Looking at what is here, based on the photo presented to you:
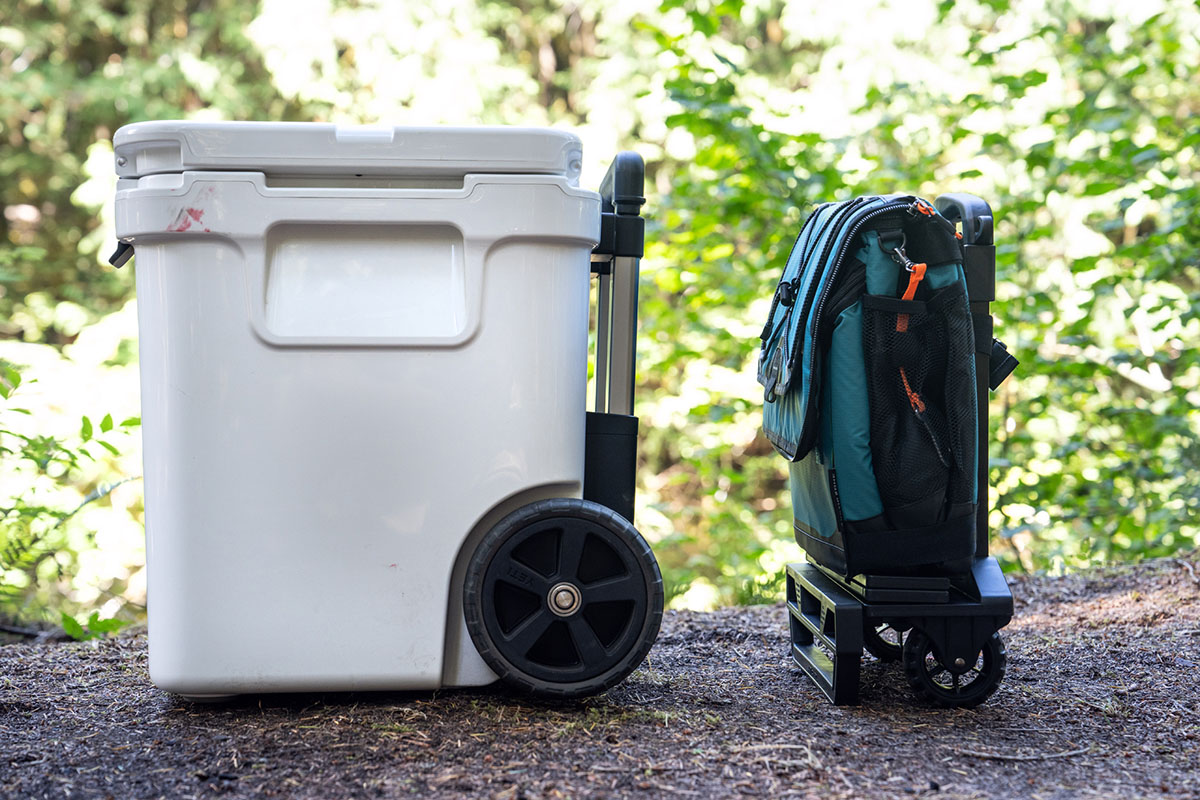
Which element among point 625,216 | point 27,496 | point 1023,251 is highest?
point 1023,251

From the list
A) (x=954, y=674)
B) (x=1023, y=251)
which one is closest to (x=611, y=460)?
(x=954, y=674)

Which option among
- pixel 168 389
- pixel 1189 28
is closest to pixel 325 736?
pixel 168 389

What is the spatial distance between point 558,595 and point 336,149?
0.93 m

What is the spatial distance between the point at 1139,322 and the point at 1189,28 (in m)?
1.57

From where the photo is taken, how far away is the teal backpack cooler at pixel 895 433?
176cm

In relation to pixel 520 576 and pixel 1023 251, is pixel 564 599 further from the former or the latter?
pixel 1023 251

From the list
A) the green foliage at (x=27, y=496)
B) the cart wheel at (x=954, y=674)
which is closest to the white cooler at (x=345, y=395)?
the cart wheel at (x=954, y=674)

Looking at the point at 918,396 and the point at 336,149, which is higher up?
the point at 336,149

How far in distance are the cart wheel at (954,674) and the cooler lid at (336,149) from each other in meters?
1.16

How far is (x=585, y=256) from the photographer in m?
1.87

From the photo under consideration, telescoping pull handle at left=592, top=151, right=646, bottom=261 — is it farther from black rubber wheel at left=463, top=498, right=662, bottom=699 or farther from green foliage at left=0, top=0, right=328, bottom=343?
green foliage at left=0, top=0, right=328, bottom=343

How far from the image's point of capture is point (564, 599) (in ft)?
5.87

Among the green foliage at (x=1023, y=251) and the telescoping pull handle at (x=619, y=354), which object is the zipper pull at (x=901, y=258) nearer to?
the telescoping pull handle at (x=619, y=354)

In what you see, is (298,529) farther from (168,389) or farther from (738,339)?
(738,339)
